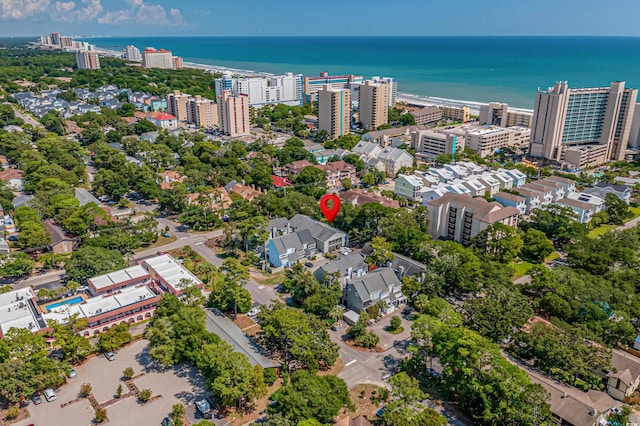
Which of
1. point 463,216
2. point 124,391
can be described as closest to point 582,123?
point 463,216

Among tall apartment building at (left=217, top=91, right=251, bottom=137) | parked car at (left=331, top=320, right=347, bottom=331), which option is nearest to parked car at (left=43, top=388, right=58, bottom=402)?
parked car at (left=331, top=320, right=347, bottom=331)

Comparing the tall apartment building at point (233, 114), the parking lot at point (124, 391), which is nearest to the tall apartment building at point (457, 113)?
the tall apartment building at point (233, 114)

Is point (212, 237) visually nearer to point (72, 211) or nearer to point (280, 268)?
point (280, 268)

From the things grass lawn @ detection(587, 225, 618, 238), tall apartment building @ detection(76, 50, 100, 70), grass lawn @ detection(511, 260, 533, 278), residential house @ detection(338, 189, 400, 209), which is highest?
tall apartment building @ detection(76, 50, 100, 70)

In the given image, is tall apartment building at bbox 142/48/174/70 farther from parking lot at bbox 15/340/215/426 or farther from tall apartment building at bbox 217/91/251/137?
parking lot at bbox 15/340/215/426

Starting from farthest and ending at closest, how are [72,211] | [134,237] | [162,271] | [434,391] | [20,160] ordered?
[20,160] → [72,211] → [134,237] → [162,271] → [434,391]

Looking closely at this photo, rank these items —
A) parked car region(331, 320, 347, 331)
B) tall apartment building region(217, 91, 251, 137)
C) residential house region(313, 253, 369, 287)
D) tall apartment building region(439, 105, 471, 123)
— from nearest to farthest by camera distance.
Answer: parked car region(331, 320, 347, 331) → residential house region(313, 253, 369, 287) → tall apartment building region(217, 91, 251, 137) → tall apartment building region(439, 105, 471, 123)

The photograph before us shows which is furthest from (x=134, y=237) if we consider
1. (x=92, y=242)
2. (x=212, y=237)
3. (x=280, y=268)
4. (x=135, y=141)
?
(x=135, y=141)

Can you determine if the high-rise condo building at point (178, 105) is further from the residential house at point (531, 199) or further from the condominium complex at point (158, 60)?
the condominium complex at point (158, 60)
